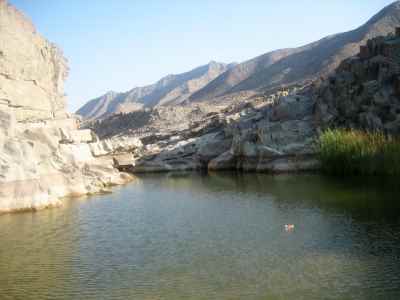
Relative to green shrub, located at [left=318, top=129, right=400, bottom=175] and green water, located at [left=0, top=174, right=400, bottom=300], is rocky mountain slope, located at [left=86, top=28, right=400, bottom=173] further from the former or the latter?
green water, located at [left=0, top=174, right=400, bottom=300]

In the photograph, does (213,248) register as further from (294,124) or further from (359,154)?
(294,124)

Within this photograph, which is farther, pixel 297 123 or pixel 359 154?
pixel 297 123

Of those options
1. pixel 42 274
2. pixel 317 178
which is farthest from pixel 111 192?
pixel 42 274

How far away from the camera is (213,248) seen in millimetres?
19391

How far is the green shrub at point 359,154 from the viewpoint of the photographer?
36.8 metres

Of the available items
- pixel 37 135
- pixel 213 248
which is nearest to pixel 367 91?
pixel 37 135

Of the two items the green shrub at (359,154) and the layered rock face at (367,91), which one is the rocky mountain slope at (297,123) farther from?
the green shrub at (359,154)

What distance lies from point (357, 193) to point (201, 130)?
1382 inches

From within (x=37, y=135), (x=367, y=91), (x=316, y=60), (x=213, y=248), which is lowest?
(x=213, y=248)

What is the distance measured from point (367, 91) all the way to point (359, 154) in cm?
1165

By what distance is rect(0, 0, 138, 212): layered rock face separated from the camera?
98.1ft

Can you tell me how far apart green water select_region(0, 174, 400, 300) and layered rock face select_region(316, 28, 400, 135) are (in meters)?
13.1

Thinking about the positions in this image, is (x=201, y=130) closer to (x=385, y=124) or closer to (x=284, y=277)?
(x=385, y=124)

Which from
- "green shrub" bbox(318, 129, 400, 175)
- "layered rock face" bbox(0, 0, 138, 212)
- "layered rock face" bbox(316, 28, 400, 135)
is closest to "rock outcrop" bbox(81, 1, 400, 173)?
"layered rock face" bbox(316, 28, 400, 135)
